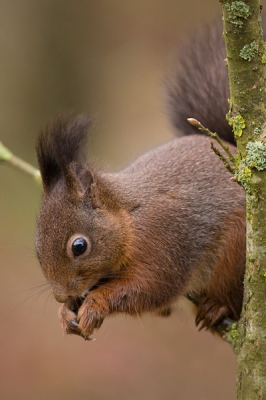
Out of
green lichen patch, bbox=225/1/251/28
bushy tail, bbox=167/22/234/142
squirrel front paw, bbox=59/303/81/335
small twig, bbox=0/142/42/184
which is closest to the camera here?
green lichen patch, bbox=225/1/251/28

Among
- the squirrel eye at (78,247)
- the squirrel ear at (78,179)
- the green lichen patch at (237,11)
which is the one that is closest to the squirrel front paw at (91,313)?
the squirrel eye at (78,247)

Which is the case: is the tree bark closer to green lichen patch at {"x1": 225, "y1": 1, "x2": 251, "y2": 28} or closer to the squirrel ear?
green lichen patch at {"x1": 225, "y1": 1, "x2": 251, "y2": 28}

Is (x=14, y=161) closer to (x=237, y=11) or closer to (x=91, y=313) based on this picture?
(x=91, y=313)

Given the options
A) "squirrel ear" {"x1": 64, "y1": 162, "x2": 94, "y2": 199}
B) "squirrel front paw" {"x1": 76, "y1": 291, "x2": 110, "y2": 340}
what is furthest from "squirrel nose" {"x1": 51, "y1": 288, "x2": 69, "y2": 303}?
"squirrel ear" {"x1": 64, "y1": 162, "x2": 94, "y2": 199}

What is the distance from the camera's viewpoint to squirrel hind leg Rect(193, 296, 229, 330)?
274 cm

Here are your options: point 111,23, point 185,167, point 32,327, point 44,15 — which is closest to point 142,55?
point 111,23

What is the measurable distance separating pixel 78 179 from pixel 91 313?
54 cm

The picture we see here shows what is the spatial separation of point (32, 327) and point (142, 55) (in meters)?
3.67

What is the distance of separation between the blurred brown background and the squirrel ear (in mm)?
3347

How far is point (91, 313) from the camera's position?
8.08 feet

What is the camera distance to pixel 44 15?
7.93 metres

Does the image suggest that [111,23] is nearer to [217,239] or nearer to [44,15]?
[44,15]

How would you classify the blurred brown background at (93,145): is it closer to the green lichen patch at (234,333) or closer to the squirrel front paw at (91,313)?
the squirrel front paw at (91,313)

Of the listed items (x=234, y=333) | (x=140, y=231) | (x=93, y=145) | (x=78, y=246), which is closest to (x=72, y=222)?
(x=78, y=246)
